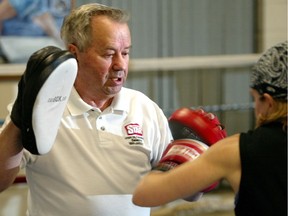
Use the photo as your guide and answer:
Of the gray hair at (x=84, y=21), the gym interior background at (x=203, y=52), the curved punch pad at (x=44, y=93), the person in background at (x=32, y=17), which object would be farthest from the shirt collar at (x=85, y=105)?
the gym interior background at (x=203, y=52)

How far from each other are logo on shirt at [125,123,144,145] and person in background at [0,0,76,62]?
134 cm

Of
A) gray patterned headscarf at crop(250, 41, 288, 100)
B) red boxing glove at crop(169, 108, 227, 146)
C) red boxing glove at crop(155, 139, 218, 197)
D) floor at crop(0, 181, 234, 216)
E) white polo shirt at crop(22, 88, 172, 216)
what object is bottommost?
floor at crop(0, 181, 234, 216)

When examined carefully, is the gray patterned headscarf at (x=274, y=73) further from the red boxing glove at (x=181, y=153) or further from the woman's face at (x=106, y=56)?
the woman's face at (x=106, y=56)

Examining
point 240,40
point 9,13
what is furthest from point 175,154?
point 240,40

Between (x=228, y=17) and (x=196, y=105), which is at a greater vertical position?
(x=228, y=17)

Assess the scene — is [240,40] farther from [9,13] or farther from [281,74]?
[281,74]

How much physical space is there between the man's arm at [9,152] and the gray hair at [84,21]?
0.44 metres

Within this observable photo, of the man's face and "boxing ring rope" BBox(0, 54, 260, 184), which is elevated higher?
the man's face

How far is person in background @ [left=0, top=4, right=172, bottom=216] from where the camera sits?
1.87 m

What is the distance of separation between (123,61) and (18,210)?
1513 millimetres

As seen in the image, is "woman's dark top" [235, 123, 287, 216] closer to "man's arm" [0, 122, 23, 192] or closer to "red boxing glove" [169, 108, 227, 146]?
"red boxing glove" [169, 108, 227, 146]

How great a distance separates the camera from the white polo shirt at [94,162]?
1.87 m

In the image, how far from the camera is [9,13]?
307 cm

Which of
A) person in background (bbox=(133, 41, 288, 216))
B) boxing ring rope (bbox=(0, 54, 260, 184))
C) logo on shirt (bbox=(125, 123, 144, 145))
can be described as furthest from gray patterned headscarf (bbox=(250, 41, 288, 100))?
boxing ring rope (bbox=(0, 54, 260, 184))
